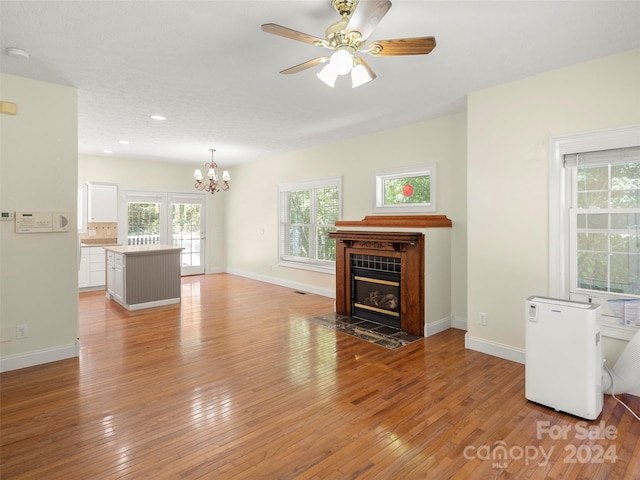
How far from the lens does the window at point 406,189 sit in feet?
15.9

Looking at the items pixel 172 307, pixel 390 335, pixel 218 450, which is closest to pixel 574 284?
pixel 390 335

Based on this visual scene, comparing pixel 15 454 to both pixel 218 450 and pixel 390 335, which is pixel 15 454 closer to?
pixel 218 450

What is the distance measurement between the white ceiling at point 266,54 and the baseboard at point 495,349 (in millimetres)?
2591

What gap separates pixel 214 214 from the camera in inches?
358

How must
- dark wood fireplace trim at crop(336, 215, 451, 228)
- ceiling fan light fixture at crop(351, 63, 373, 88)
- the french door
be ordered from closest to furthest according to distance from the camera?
ceiling fan light fixture at crop(351, 63, 373, 88)
dark wood fireplace trim at crop(336, 215, 451, 228)
the french door

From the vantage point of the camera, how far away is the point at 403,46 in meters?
2.12

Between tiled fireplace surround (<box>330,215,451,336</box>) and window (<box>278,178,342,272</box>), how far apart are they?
5.49 feet

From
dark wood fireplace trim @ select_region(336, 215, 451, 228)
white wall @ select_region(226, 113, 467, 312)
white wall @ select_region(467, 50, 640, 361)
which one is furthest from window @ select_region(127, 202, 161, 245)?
white wall @ select_region(467, 50, 640, 361)

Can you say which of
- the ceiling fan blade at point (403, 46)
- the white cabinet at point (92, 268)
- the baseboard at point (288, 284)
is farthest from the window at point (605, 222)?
the white cabinet at point (92, 268)

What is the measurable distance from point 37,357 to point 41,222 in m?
1.29

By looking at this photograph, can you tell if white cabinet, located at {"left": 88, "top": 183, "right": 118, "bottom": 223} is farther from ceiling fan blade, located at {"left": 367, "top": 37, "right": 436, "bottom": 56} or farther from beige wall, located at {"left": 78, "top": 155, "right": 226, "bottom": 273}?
ceiling fan blade, located at {"left": 367, "top": 37, "right": 436, "bottom": 56}

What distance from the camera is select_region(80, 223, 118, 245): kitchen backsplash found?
7.18 metres

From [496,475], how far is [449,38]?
2835mm

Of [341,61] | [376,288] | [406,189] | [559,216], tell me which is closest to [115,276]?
[376,288]
